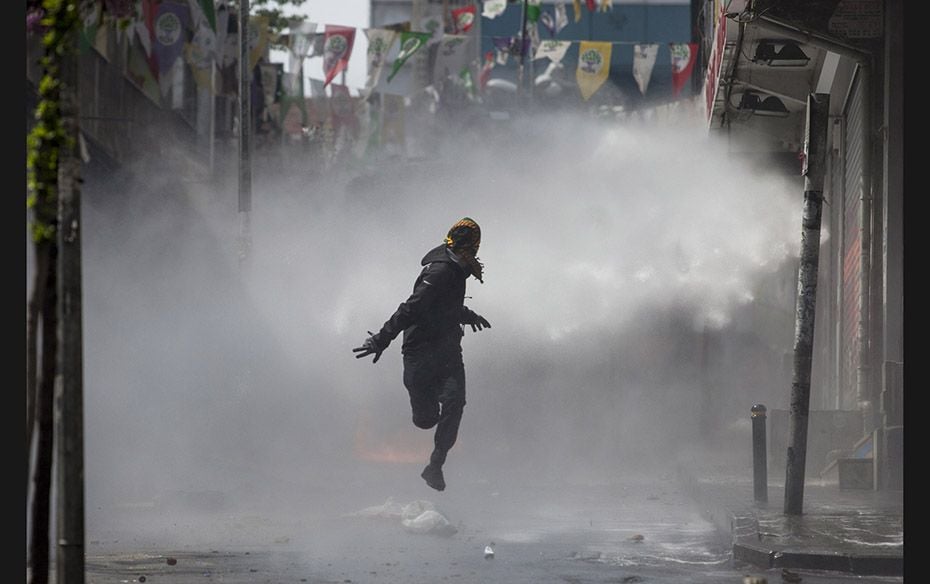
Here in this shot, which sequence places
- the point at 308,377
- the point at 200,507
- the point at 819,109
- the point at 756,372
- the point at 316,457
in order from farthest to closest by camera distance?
the point at 756,372 → the point at 308,377 → the point at 316,457 → the point at 200,507 → the point at 819,109

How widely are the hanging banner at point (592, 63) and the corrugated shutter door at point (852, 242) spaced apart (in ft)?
74.2

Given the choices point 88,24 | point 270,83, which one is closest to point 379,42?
point 270,83

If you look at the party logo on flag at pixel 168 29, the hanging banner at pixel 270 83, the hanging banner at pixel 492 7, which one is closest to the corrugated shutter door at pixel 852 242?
the party logo on flag at pixel 168 29

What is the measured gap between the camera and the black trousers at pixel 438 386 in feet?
38.9

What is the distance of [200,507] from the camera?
14.0 m

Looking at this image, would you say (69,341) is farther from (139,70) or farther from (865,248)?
(139,70)

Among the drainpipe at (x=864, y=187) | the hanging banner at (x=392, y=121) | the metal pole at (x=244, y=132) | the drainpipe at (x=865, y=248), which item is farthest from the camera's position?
the hanging banner at (x=392, y=121)

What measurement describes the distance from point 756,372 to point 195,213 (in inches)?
436

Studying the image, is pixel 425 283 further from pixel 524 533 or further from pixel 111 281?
pixel 111 281

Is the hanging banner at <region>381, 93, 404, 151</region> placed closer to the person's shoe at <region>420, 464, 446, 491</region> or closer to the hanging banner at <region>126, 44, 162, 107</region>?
the hanging banner at <region>126, 44, 162, 107</region>

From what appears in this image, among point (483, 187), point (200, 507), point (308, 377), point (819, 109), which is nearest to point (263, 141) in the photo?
point (483, 187)

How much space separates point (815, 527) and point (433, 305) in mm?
2969

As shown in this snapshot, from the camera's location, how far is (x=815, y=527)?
1095 cm

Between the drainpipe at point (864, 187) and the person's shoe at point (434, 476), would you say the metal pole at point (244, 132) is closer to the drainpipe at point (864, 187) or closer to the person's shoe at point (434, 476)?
the drainpipe at point (864, 187)
